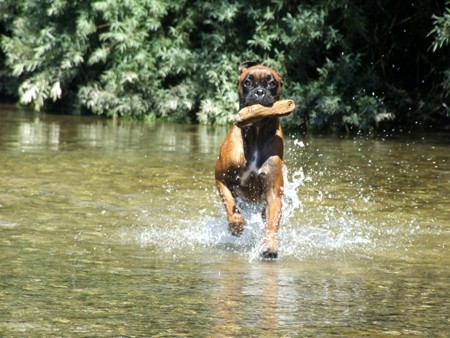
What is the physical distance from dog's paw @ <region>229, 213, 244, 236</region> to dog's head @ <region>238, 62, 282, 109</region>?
76 cm

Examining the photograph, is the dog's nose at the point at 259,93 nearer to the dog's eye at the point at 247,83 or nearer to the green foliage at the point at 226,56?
the dog's eye at the point at 247,83

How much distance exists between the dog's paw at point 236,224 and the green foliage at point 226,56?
1158 centimetres

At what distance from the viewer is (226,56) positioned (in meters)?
20.9

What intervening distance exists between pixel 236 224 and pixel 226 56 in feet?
44.3

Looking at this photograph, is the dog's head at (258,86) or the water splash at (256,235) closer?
the dog's head at (258,86)

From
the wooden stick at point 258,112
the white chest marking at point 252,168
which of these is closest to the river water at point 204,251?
the white chest marking at point 252,168

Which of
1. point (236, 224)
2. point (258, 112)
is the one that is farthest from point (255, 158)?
point (236, 224)

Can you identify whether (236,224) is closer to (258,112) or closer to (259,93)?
(258,112)

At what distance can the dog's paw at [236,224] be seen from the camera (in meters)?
7.59

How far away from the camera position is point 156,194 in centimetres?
1052

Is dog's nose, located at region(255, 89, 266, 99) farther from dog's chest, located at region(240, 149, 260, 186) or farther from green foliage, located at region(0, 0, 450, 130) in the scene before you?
green foliage, located at region(0, 0, 450, 130)

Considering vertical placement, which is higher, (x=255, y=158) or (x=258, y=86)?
(x=258, y=86)

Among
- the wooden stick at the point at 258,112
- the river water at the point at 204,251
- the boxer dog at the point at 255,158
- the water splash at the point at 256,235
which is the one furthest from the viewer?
the water splash at the point at 256,235

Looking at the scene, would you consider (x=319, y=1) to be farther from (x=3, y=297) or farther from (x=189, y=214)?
(x=3, y=297)
